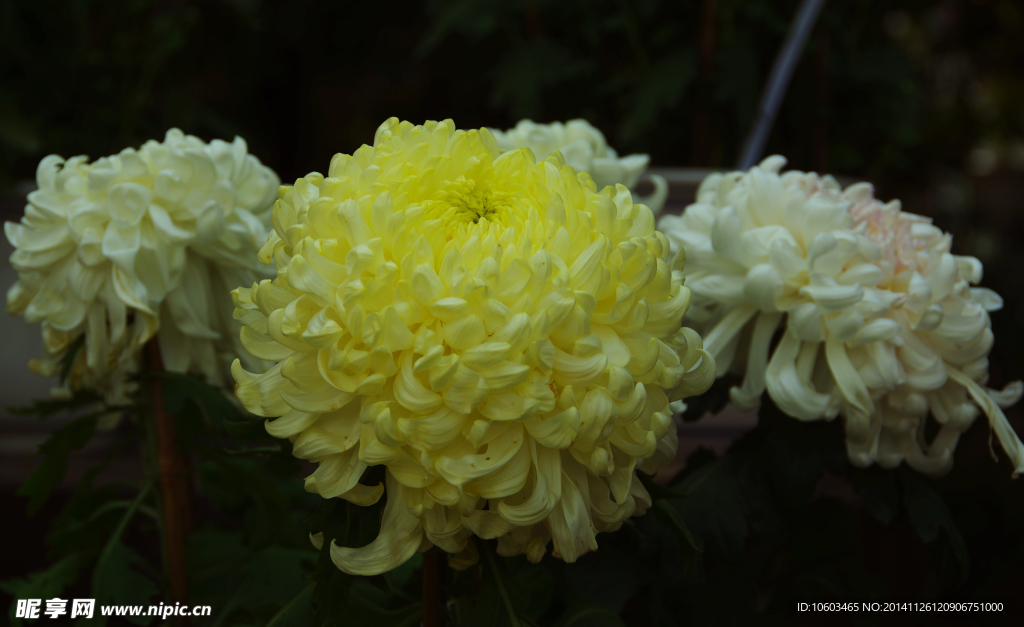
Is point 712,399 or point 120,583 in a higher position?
point 120,583

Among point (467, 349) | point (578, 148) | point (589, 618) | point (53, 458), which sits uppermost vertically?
point (53, 458)

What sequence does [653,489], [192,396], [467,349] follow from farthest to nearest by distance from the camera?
[192,396], [653,489], [467,349]

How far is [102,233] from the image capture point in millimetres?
535

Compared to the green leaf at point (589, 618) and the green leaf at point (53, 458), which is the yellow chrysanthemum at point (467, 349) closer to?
the green leaf at point (589, 618)

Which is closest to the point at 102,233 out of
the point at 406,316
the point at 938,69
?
the point at 406,316

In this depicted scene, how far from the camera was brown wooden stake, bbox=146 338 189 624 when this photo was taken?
606 millimetres

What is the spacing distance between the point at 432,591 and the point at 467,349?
0.60 feet

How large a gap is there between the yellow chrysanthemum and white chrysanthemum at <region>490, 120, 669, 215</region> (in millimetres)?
196

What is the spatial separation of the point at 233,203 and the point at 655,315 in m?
0.36

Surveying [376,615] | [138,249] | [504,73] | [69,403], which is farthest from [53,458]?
[504,73]

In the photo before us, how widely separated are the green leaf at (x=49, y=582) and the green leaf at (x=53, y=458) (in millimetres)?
65

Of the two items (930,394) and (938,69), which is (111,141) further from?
(938,69)

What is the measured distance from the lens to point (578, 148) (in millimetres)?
612

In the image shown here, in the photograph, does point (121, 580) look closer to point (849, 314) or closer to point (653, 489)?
point (653, 489)
